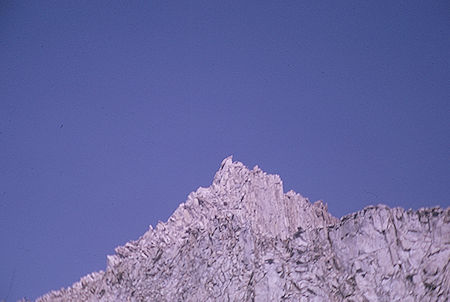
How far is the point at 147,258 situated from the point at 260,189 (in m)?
19.6

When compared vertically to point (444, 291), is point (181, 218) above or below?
above

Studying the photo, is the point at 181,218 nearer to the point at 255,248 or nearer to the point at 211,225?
the point at 211,225

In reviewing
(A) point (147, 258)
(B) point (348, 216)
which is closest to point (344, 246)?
(B) point (348, 216)

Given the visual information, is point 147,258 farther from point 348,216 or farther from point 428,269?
point 428,269

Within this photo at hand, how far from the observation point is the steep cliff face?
43.5 meters

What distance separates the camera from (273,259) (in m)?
51.1

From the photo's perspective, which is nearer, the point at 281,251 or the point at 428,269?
the point at 428,269

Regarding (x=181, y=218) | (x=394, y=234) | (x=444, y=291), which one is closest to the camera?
(x=444, y=291)

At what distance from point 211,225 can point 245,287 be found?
29.8 ft

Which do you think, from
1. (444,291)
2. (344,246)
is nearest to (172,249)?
(344,246)

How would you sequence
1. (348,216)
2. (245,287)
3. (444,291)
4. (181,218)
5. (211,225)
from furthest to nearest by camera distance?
(181,218), (211,225), (245,287), (348,216), (444,291)

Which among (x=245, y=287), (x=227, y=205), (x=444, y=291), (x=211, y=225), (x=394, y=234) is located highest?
(x=227, y=205)

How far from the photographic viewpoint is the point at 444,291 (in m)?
41.5

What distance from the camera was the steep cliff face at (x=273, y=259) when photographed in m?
43.5
